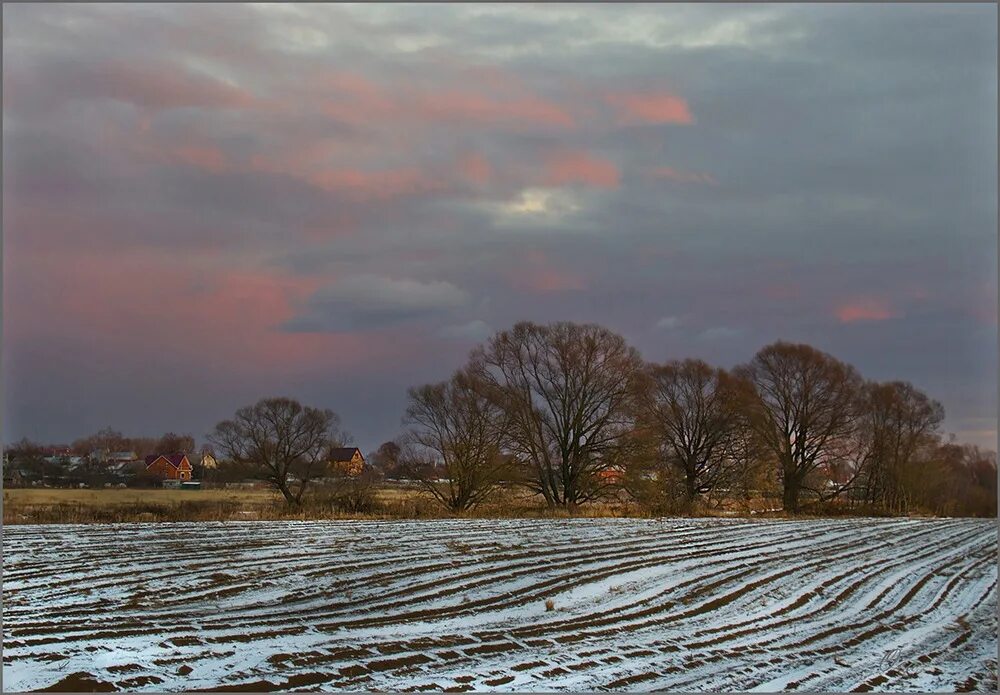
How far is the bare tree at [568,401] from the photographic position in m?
43.2

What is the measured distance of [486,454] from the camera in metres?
39.8

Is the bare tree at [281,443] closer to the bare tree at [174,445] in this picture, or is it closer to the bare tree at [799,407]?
the bare tree at [174,445]

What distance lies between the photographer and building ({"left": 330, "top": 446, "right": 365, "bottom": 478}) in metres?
35.1

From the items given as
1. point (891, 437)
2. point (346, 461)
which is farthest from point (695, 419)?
point (346, 461)

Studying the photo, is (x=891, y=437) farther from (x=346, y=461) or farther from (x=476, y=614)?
(x=476, y=614)

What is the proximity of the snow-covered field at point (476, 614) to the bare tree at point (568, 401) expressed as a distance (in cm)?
1988

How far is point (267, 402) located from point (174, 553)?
1608 cm

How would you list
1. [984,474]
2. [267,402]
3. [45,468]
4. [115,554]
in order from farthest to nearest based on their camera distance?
[267,402], [45,468], [984,474], [115,554]

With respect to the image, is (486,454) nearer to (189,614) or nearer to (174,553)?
(174,553)

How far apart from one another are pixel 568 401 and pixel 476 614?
3193 cm

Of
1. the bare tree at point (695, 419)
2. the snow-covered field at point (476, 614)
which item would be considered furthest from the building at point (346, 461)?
the bare tree at point (695, 419)

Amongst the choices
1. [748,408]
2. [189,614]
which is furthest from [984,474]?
[748,408]

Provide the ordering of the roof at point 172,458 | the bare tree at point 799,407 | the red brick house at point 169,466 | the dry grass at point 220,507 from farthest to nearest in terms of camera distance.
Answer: the bare tree at point 799,407
the roof at point 172,458
the red brick house at point 169,466
the dry grass at point 220,507

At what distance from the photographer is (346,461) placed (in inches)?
1391
